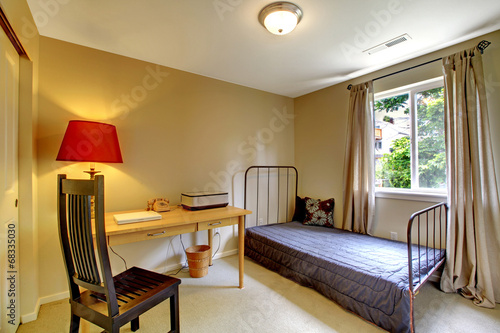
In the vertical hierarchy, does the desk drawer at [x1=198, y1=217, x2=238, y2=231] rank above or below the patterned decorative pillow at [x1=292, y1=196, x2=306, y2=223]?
above

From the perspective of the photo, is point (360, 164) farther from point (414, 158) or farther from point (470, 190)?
point (470, 190)

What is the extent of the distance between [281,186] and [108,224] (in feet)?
8.15

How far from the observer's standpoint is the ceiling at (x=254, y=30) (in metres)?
1.71

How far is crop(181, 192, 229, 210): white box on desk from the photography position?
225 cm

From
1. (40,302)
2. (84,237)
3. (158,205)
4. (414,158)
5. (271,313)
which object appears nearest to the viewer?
(84,237)

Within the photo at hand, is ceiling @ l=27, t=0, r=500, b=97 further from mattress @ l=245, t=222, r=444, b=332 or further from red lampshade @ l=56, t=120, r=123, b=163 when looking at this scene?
mattress @ l=245, t=222, r=444, b=332

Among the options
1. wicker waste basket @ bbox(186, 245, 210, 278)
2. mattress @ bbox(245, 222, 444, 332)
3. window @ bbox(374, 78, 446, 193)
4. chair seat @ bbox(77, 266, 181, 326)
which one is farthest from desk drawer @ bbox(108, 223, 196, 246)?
window @ bbox(374, 78, 446, 193)

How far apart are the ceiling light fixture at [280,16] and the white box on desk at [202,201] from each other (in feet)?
5.13

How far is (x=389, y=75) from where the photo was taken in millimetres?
2670

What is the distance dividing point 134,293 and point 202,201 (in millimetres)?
1045

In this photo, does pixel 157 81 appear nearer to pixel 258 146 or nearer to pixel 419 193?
pixel 258 146

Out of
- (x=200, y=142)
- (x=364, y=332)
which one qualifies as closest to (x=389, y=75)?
(x=200, y=142)

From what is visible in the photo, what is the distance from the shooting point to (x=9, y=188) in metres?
1.56

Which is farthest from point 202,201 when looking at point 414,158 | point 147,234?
point 414,158
